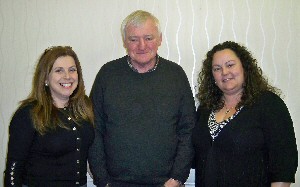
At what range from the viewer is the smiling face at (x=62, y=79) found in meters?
1.64

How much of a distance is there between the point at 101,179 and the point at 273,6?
1622 millimetres

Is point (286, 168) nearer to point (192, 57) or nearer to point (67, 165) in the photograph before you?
Answer: point (192, 57)

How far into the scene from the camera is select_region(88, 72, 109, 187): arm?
1744 mm

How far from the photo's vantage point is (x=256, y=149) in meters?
1.59

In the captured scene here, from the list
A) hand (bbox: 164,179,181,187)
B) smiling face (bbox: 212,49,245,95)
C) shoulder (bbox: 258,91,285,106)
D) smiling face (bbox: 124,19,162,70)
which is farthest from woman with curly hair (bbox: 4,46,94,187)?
shoulder (bbox: 258,91,285,106)

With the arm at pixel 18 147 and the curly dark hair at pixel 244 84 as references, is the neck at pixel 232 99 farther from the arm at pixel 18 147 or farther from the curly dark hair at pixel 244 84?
the arm at pixel 18 147

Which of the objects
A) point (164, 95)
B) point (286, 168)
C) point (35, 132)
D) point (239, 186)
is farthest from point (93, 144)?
point (286, 168)

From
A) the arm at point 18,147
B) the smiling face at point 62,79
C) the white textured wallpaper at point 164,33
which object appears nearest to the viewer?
the arm at point 18,147

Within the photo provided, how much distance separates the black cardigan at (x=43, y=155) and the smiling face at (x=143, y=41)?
Answer: 52cm

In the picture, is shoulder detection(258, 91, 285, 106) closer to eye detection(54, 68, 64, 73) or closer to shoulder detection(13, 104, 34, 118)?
eye detection(54, 68, 64, 73)

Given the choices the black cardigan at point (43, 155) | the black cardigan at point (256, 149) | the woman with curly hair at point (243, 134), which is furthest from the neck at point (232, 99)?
the black cardigan at point (43, 155)

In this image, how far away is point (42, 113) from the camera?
5.16 feet

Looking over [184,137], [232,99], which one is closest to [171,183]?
[184,137]

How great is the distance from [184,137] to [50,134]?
0.75 metres
